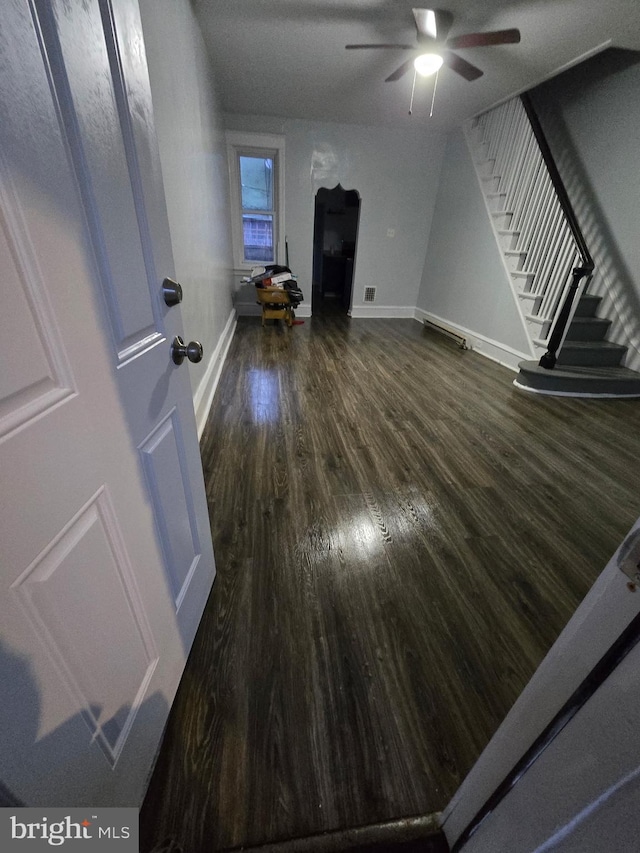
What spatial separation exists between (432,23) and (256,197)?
3.32 meters

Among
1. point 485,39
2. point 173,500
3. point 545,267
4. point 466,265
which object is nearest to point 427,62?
point 485,39

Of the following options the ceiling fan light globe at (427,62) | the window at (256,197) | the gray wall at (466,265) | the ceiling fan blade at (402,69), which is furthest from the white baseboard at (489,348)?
the window at (256,197)

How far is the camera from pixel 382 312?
583cm

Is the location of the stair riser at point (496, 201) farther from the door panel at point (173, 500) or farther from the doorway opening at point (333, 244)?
the door panel at point (173, 500)

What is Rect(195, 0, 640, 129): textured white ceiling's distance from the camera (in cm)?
226

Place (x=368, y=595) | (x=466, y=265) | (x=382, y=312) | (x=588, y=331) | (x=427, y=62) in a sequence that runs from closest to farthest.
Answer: (x=368, y=595) < (x=427, y=62) < (x=588, y=331) < (x=466, y=265) < (x=382, y=312)

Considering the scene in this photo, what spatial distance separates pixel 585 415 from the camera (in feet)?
9.29

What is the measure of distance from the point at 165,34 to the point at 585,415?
3.76m

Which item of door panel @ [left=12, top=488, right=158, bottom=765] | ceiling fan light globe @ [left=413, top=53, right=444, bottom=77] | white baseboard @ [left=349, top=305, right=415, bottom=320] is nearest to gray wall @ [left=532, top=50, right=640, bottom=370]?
ceiling fan light globe @ [left=413, top=53, right=444, bottom=77]

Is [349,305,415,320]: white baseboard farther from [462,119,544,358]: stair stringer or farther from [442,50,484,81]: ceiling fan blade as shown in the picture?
[442,50,484,81]: ceiling fan blade

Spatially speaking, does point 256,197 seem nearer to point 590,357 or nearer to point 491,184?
point 491,184

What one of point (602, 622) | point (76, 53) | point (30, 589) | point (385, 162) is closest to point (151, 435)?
point (30, 589)

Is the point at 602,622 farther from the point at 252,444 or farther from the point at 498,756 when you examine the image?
the point at 252,444

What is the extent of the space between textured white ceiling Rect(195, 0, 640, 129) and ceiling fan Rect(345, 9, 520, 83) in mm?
87
